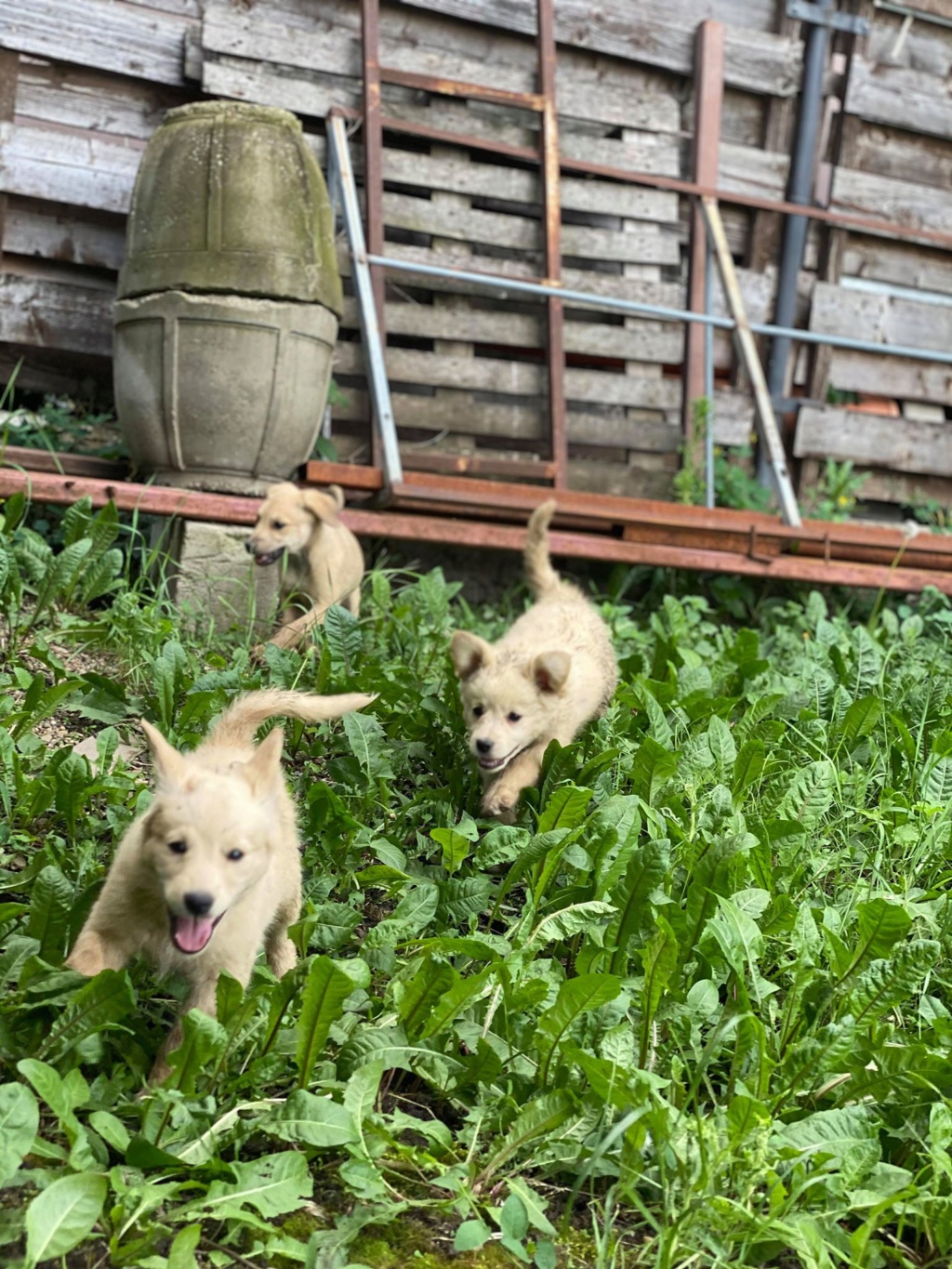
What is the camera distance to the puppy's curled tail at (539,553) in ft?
18.5

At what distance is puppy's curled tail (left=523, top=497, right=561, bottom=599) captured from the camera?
5625 mm

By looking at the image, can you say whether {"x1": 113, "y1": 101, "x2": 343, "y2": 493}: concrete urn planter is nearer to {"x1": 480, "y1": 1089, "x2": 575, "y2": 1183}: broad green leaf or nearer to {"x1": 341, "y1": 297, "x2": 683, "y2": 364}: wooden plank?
{"x1": 341, "y1": 297, "x2": 683, "y2": 364}: wooden plank

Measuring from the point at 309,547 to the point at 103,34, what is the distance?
11.5 feet

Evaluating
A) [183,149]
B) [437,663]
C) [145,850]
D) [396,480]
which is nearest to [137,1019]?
[145,850]

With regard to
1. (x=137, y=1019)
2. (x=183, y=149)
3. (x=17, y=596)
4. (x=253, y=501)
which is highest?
(x=183, y=149)

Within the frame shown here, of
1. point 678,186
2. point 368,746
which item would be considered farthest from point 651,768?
point 678,186

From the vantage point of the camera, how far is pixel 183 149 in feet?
20.3

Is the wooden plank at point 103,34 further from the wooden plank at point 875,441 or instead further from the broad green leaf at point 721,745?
the broad green leaf at point 721,745

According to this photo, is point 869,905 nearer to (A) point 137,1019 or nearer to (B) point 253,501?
(A) point 137,1019

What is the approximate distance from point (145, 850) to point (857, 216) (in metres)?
8.44

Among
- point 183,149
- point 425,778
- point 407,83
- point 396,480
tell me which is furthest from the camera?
point 407,83

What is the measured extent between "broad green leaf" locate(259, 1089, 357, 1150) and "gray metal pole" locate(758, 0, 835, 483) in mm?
7389

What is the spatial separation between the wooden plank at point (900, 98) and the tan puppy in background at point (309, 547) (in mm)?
5807

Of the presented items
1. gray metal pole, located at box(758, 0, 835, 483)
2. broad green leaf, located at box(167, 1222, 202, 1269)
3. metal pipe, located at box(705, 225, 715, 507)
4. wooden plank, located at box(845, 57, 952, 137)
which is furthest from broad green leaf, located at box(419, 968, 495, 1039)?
wooden plank, located at box(845, 57, 952, 137)
